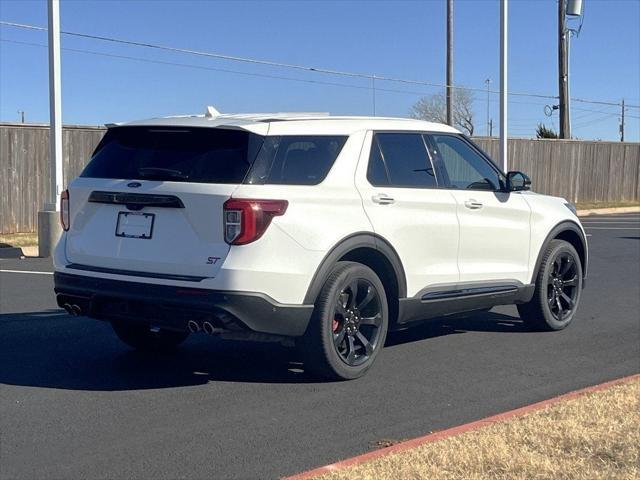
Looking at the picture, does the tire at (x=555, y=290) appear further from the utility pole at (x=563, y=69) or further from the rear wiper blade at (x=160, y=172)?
the utility pole at (x=563, y=69)

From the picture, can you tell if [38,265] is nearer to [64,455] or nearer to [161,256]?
[161,256]

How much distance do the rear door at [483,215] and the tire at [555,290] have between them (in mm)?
314

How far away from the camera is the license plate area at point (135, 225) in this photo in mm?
6211

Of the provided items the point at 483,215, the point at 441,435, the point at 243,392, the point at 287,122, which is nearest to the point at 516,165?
the point at 483,215

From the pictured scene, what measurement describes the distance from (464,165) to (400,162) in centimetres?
101

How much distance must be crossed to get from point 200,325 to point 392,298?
172 centimetres

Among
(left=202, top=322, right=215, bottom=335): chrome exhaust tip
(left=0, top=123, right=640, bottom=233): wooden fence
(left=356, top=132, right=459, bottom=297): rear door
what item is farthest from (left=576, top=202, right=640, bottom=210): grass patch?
(left=202, top=322, right=215, bottom=335): chrome exhaust tip

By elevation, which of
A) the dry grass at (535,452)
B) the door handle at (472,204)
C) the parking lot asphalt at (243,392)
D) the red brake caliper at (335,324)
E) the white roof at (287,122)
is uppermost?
the white roof at (287,122)

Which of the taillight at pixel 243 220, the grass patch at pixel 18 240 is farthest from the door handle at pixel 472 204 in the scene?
the grass patch at pixel 18 240

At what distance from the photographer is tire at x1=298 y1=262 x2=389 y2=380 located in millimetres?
6328

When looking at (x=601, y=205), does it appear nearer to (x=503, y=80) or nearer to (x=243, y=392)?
(x=503, y=80)

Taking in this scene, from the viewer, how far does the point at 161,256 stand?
20.1ft

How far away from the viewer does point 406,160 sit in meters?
7.30

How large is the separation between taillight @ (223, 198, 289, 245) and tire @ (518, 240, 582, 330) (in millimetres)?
3574
